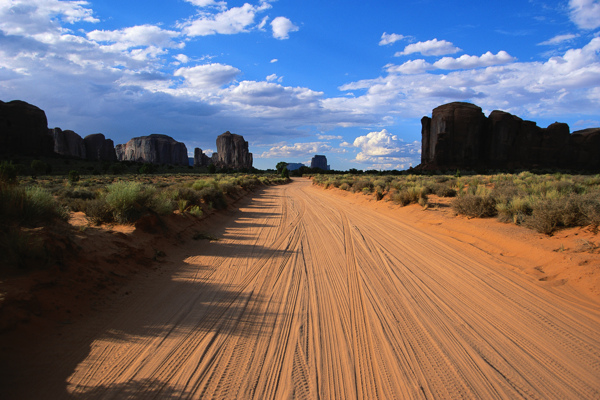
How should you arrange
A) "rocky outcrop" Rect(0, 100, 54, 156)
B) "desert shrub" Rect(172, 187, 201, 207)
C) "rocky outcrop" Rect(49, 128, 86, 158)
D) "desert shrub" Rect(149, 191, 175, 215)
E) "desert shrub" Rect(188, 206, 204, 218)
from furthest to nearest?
"rocky outcrop" Rect(49, 128, 86, 158) → "rocky outcrop" Rect(0, 100, 54, 156) → "desert shrub" Rect(172, 187, 201, 207) → "desert shrub" Rect(188, 206, 204, 218) → "desert shrub" Rect(149, 191, 175, 215)

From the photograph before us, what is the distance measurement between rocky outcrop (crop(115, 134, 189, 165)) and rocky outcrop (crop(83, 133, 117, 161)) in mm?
16031

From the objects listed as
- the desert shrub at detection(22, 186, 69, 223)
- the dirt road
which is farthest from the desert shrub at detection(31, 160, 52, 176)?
the dirt road

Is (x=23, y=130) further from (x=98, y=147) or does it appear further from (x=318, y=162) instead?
(x=318, y=162)

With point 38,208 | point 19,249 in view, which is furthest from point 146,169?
point 19,249

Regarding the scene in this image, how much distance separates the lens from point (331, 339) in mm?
3846

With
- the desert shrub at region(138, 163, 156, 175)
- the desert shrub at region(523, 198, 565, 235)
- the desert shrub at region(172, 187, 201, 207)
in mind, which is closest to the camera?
the desert shrub at region(523, 198, 565, 235)

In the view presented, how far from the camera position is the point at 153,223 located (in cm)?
846

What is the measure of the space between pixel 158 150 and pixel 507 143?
11647 cm

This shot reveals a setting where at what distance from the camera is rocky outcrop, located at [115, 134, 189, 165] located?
120 metres

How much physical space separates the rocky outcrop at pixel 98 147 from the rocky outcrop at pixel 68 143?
162 cm

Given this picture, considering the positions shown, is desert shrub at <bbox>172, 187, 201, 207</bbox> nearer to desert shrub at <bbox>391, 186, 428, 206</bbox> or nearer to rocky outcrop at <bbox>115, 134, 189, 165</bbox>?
desert shrub at <bbox>391, 186, 428, 206</bbox>

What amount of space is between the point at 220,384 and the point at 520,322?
13.3ft

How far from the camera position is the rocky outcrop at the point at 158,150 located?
119750 millimetres

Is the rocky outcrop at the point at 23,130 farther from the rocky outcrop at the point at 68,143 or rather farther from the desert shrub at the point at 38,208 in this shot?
the desert shrub at the point at 38,208
